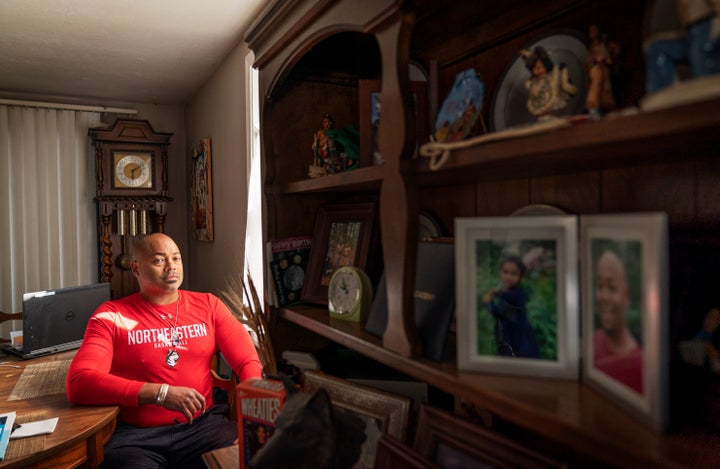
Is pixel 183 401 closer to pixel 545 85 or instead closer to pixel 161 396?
pixel 161 396

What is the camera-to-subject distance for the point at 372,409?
3.05ft

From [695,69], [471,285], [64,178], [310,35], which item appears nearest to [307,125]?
[310,35]

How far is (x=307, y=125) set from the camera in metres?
1.41

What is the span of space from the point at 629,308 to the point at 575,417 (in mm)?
140

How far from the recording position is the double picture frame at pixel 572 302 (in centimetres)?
49

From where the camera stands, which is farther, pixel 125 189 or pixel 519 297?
pixel 125 189

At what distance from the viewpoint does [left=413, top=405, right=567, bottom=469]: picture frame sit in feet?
2.19

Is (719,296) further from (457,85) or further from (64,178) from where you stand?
(64,178)

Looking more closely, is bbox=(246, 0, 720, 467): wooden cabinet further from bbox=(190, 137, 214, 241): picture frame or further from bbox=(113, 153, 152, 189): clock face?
bbox=(113, 153, 152, 189): clock face

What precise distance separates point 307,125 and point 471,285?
866 millimetres

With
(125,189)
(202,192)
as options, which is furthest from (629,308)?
(125,189)

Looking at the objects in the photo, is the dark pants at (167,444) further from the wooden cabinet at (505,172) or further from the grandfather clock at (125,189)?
the grandfather clock at (125,189)

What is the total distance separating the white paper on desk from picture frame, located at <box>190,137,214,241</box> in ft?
6.73

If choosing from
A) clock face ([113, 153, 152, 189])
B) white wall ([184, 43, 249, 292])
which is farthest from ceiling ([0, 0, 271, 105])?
clock face ([113, 153, 152, 189])
